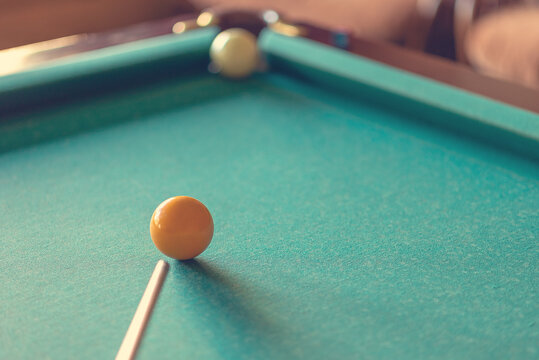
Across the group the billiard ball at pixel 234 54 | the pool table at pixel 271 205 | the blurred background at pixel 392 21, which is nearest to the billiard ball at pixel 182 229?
the pool table at pixel 271 205

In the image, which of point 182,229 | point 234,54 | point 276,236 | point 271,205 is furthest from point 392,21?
point 182,229

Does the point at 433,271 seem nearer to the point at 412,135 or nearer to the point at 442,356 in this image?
the point at 442,356

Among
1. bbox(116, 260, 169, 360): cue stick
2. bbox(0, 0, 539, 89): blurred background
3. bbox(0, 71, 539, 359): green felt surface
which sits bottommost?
bbox(0, 0, 539, 89): blurred background

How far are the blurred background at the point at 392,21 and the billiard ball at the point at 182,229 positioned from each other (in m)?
1.49

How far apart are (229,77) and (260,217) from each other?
36.7 inches

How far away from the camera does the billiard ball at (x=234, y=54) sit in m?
2.06

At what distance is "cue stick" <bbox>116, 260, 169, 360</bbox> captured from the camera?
0.90 meters

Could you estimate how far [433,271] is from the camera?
1.14 metres

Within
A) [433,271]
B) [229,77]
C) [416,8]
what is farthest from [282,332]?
[416,8]

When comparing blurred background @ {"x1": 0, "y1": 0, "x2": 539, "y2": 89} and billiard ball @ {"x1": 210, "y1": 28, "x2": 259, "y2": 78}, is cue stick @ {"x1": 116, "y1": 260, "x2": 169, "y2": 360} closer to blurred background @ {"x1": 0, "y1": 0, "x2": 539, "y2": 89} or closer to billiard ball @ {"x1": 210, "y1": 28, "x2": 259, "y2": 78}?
billiard ball @ {"x1": 210, "y1": 28, "x2": 259, "y2": 78}

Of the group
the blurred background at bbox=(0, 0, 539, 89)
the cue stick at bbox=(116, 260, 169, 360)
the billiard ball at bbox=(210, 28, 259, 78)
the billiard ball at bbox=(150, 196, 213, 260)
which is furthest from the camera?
the blurred background at bbox=(0, 0, 539, 89)

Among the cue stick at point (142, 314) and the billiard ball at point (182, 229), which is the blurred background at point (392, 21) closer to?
the billiard ball at point (182, 229)


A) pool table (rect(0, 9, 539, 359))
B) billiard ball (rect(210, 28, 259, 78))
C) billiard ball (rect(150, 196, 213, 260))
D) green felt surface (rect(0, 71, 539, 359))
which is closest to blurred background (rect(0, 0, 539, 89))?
billiard ball (rect(210, 28, 259, 78))

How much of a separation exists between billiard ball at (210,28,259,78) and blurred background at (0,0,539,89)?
0.41 metres
